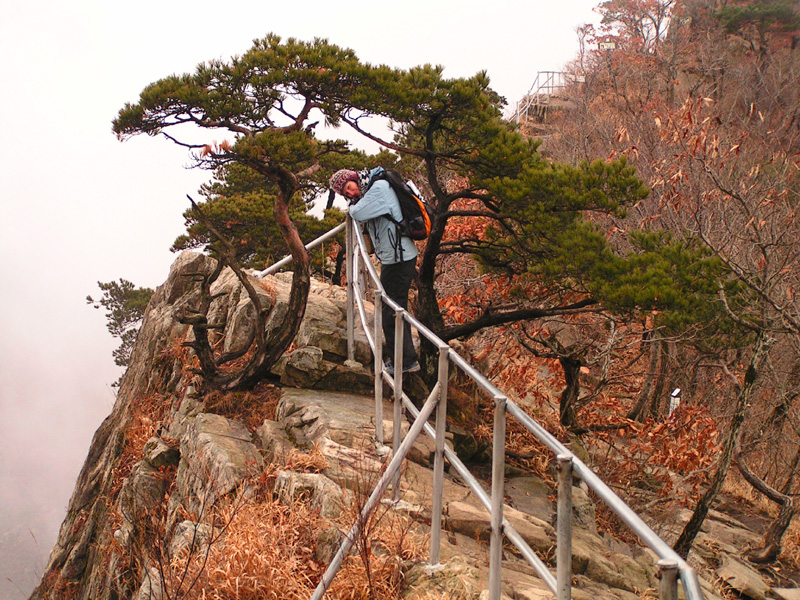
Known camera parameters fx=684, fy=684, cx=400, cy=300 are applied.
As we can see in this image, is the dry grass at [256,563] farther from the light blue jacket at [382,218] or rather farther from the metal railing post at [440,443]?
the light blue jacket at [382,218]

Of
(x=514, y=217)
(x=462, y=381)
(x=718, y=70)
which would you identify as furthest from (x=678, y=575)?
(x=718, y=70)

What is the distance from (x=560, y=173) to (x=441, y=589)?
4.29 m

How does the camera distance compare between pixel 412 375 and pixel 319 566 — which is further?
pixel 412 375

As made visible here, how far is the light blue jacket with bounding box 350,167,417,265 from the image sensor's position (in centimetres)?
636

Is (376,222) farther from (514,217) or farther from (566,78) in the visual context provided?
(566,78)

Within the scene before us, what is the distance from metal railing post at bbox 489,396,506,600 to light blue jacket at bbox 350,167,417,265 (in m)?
3.50

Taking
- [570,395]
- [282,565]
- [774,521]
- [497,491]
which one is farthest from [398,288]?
[774,521]

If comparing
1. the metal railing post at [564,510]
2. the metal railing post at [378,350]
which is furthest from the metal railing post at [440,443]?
the metal railing post at [378,350]

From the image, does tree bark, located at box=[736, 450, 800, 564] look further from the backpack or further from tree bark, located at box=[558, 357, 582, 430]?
the backpack

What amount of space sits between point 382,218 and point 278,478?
8.62ft

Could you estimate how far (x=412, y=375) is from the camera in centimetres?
759

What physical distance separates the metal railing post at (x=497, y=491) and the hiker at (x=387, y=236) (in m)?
3.14

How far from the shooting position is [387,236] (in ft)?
21.3

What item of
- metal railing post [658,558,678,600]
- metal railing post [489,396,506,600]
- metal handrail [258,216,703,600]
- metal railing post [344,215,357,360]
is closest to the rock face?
metal railing post [344,215,357,360]
